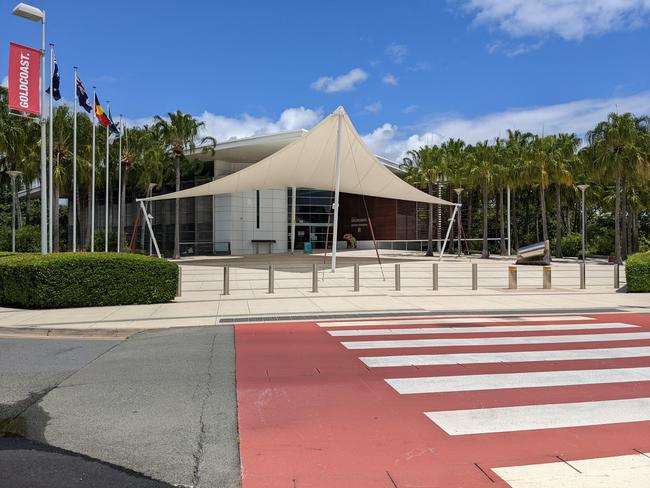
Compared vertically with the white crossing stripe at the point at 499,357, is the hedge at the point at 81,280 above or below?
above

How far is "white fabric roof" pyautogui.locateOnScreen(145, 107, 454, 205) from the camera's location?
23.4 metres

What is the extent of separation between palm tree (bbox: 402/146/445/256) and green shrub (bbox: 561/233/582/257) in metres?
12.8

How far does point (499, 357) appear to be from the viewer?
7398mm

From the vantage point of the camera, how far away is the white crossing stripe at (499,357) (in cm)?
707

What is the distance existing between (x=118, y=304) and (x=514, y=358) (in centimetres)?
990

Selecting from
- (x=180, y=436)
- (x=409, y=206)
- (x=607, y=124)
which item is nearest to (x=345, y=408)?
(x=180, y=436)

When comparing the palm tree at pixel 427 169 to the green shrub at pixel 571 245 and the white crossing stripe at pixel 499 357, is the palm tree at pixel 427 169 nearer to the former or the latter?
the green shrub at pixel 571 245

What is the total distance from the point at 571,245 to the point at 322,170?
29865mm

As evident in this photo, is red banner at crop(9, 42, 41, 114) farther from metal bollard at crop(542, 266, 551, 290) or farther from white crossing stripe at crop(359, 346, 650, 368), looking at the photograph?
metal bollard at crop(542, 266, 551, 290)

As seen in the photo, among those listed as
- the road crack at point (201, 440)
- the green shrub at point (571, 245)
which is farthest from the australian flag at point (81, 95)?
the green shrub at point (571, 245)

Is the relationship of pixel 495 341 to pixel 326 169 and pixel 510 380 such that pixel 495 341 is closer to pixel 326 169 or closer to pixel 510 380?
pixel 510 380

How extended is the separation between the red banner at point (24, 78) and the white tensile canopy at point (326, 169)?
10.0m

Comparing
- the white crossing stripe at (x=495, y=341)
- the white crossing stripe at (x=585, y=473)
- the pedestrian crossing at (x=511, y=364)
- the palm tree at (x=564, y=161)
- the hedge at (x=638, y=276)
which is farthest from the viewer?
the palm tree at (x=564, y=161)

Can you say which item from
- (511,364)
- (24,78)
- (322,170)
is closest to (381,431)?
(511,364)
